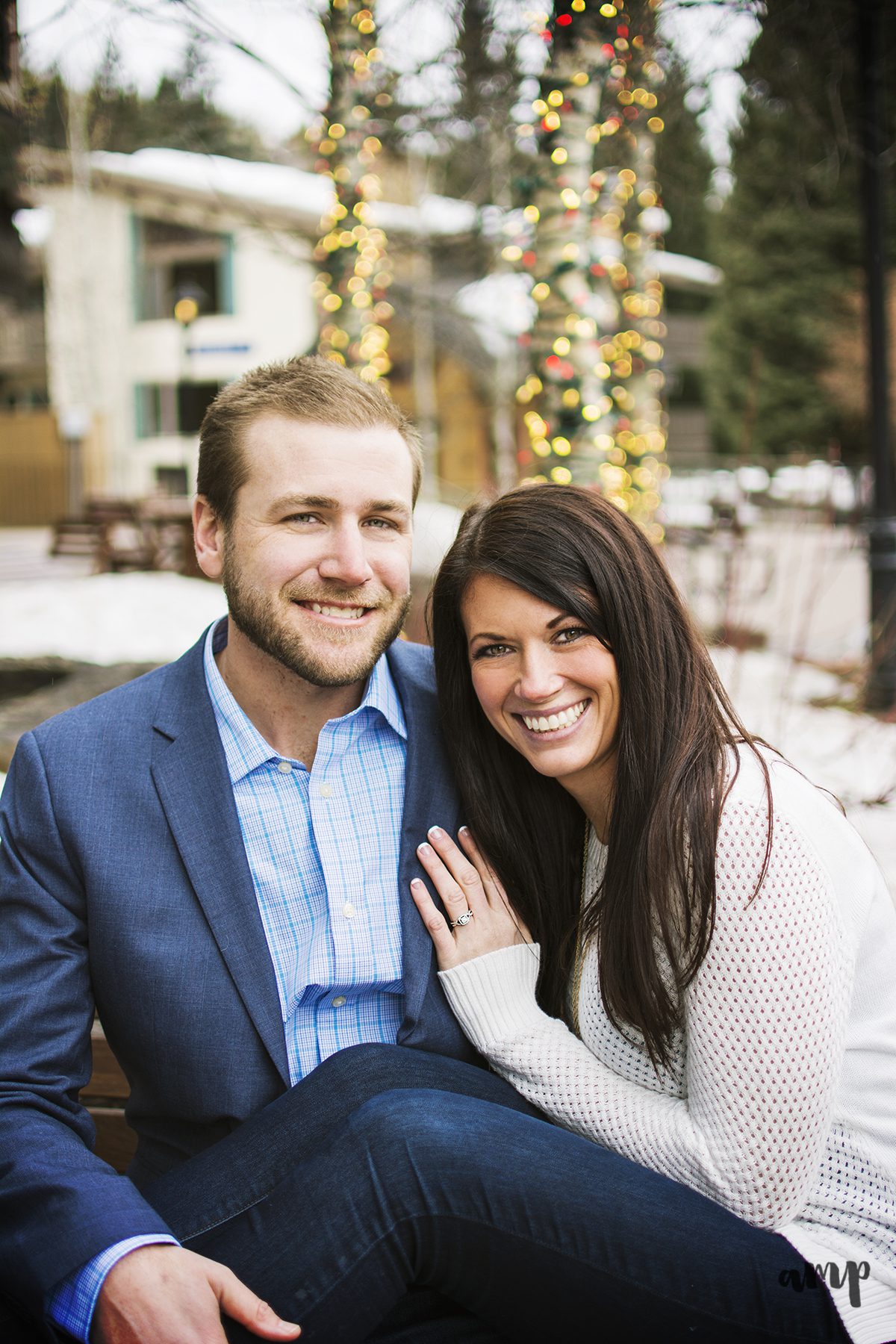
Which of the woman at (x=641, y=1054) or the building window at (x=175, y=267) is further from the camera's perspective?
the building window at (x=175, y=267)

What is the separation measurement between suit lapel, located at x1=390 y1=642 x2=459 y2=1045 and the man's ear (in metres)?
0.45

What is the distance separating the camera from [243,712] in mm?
2295

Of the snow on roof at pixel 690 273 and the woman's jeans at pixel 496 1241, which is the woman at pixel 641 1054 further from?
the snow on roof at pixel 690 273

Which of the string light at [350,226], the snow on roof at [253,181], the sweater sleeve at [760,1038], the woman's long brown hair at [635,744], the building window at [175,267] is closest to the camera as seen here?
the sweater sleeve at [760,1038]

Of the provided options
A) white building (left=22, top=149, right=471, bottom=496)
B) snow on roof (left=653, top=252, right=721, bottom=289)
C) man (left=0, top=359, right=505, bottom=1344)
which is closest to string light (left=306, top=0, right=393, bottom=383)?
man (left=0, top=359, right=505, bottom=1344)

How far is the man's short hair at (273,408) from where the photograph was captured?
7.32ft

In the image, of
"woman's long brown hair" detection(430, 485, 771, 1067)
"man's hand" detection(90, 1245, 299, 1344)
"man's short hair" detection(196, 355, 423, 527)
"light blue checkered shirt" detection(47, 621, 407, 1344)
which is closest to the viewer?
"man's hand" detection(90, 1245, 299, 1344)

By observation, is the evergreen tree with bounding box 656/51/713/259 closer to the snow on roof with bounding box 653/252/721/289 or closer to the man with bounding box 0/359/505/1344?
the man with bounding box 0/359/505/1344

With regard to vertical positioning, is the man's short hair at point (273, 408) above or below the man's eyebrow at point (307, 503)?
above

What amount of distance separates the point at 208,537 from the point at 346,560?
0.37m

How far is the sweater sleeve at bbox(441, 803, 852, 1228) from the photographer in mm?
1804

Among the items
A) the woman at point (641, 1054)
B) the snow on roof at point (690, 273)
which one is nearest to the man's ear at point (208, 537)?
the woman at point (641, 1054)

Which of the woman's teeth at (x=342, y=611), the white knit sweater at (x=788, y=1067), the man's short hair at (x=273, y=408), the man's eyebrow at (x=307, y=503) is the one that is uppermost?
the man's short hair at (x=273, y=408)

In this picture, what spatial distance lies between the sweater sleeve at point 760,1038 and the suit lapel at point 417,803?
0.46m
